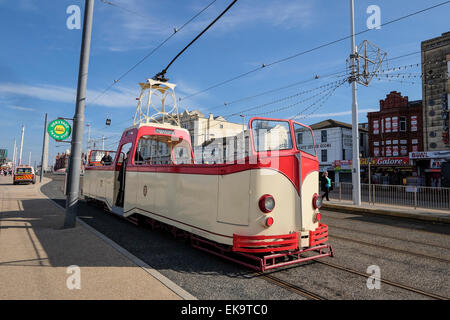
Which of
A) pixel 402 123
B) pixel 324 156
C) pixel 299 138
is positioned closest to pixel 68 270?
pixel 299 138

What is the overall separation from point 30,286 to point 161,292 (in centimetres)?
192

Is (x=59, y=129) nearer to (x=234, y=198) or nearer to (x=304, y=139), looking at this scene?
(x=234, y=198)

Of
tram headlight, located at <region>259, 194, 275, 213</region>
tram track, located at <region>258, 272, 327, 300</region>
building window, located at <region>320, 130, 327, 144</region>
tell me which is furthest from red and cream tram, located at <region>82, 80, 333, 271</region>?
building window, located at <region>320, 130, 327, 144</region>

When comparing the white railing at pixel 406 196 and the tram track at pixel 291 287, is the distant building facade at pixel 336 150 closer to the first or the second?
the white railing at pixel 406 196

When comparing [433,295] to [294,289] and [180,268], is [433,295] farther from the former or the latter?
[180,268]

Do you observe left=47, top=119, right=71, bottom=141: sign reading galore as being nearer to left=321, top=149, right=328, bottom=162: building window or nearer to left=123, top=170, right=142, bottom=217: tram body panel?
left=123, top=170, right=142, bottom=217: tram body panel

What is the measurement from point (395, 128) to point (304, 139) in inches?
1390

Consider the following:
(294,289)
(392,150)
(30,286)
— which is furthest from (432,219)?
(392,150)

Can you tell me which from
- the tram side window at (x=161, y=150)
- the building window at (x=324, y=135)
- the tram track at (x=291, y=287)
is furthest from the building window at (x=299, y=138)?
the building window at (x=324, y=135)

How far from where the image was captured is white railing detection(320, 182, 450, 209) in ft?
43.6

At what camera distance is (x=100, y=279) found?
421 centimetres

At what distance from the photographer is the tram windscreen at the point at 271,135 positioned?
→ 16.7ft
